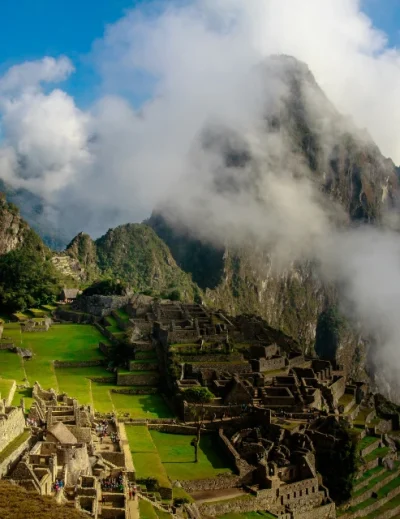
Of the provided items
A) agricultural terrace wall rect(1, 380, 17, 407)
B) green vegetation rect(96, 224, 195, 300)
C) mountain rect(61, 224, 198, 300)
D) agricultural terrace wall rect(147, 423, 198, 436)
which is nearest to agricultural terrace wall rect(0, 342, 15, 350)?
agricultural terrace wall rect(1, 380, 17, 407)

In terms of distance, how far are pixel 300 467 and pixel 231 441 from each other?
12.9 ft

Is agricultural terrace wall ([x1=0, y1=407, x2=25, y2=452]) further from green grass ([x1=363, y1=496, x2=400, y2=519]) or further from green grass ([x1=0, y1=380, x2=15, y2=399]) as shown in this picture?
green grass ([x1=363, y1=496, x2=400, y2=519])

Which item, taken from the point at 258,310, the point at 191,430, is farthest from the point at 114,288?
the point at 258,310

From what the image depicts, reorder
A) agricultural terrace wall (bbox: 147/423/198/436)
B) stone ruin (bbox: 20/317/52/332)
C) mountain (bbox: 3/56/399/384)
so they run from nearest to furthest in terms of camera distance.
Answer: agricultural terrace wall (bbox: 147/423/198/436), stone ruin (bbox: 20/317/52/332), mountain (bbox: 3/56/399/384)

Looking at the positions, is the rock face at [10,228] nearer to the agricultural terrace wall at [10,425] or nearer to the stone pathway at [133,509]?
the agricultural terrace wall at [10,425]

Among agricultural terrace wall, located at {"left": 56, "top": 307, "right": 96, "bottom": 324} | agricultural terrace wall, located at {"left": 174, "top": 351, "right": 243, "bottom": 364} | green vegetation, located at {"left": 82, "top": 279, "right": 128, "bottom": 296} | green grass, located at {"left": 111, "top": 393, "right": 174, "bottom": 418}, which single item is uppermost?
green vegetation, located at {"left": 82, "top": 279, "right": 128, "bottom": 296}

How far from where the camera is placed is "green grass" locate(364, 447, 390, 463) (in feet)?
122

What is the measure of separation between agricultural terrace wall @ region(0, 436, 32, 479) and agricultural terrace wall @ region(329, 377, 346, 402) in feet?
86.4

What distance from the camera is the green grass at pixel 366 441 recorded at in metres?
37.6

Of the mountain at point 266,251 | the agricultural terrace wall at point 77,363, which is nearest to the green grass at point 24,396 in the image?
the agricultural terrace wall at point 77,363

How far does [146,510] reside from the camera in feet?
72.8

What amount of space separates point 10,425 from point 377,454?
81.0ft

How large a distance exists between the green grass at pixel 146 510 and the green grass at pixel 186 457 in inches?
195

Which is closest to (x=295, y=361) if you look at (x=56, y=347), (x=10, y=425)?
(x=56, y=347)
